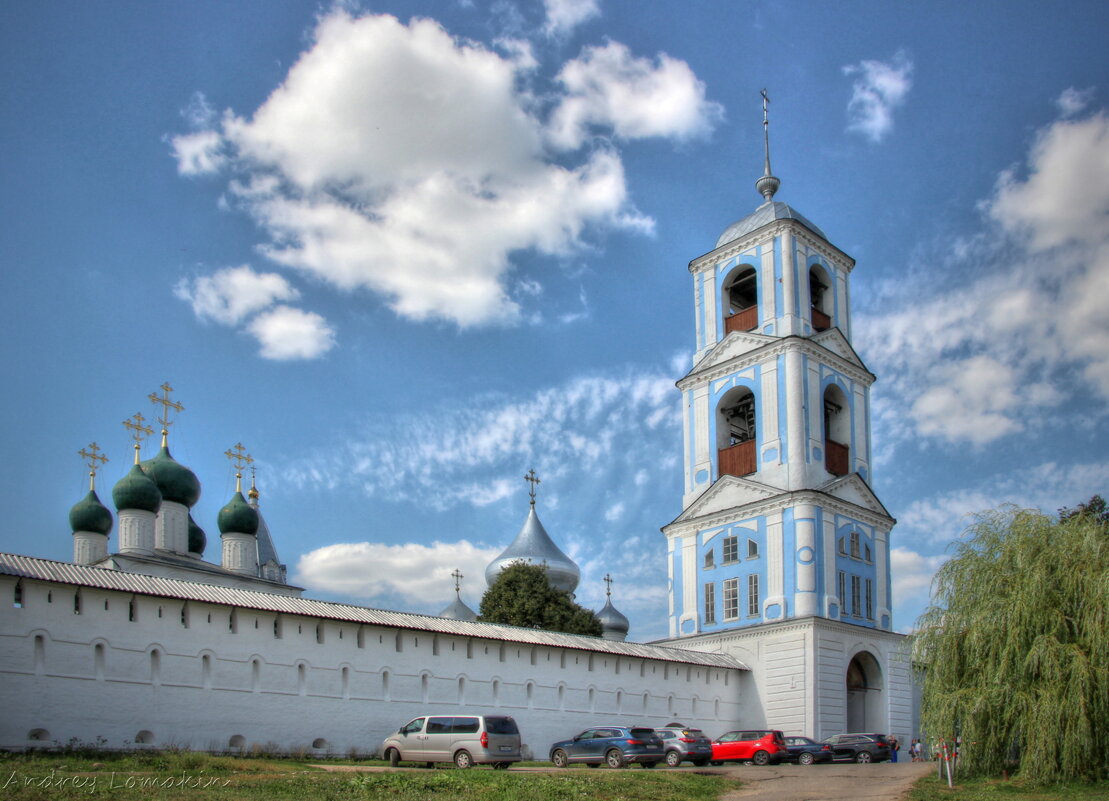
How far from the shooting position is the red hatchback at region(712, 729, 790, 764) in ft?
87.3

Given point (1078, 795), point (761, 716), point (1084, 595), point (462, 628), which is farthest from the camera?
point (761, 716)

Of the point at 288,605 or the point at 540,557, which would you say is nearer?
the point at 288,605

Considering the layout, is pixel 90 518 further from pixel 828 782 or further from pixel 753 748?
pixel 828 782

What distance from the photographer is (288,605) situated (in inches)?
912

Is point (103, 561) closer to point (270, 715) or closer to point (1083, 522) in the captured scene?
point (270, 715)

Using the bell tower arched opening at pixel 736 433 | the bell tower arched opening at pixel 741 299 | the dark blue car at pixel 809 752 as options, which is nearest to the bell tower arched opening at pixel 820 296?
the bell tower arched opening at pixel 741 299

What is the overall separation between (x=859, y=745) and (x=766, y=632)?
6196 mm

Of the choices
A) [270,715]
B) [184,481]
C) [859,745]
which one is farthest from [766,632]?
[184,481]

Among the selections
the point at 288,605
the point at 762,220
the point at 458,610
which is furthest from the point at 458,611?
the point at 288,605

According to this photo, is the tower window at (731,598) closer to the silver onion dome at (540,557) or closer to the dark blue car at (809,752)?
the dark blue car at (809,752)

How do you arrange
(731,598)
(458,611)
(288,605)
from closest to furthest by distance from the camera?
(288,605)
(731,598)
(458,611)

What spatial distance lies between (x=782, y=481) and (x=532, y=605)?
34.8 ft

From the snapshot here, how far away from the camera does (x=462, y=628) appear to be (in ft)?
86.0

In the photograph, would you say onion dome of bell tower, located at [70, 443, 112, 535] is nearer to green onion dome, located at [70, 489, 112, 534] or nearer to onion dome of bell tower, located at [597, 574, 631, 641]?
green onion dome, located at [70, 489, 112, 534]
